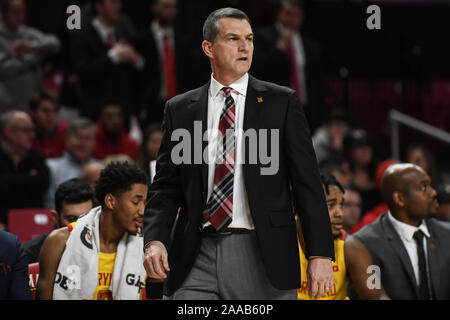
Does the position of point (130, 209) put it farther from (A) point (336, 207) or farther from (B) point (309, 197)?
(B) point (309, 197)

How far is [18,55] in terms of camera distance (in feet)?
21.2

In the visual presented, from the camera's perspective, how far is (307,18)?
25.5 ft

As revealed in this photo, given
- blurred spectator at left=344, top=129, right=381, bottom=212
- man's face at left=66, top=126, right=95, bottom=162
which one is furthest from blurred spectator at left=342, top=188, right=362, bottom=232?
man's face at left=66, top=126, right=95, bottom=162

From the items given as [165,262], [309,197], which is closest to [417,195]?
[309,197]

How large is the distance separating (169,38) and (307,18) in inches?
71.8

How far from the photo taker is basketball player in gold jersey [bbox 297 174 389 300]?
396 centimetres

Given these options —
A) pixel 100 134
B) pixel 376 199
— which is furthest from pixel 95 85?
pixel 376 199

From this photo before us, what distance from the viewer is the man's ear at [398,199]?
14.7ft

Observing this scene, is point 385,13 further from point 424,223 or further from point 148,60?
point 424,223

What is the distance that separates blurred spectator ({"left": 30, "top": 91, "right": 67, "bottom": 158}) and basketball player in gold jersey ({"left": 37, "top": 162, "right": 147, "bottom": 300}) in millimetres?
2660

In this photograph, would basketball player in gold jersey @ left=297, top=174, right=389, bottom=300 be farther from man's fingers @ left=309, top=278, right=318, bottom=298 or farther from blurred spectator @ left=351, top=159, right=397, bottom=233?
man's fingers @ left=309, top=278, right=318, bottom=298

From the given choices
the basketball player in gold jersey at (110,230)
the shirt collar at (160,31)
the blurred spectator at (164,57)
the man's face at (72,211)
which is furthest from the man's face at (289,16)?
the basketball player in gold jersey at (110,230)

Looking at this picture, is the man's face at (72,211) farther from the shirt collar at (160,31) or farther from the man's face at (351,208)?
the shirt collar at (160,31)

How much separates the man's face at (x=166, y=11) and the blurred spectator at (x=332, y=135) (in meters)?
1.64
